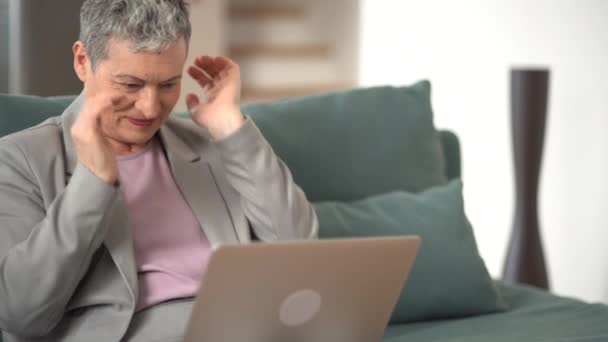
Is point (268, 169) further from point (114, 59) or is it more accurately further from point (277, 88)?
point (277, 88)

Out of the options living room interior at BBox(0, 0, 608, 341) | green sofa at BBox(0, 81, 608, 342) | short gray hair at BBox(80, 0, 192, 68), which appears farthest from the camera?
living room interior at BBox(0, 0, 608, 341)

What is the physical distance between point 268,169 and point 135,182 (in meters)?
0.25

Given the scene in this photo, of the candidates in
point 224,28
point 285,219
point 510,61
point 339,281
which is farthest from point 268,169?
point 224,28

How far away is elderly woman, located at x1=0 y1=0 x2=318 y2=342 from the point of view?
1.73 m

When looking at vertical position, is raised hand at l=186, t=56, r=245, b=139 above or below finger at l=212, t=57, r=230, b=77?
below

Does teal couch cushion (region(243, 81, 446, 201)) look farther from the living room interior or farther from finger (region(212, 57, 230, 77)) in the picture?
the living room interior

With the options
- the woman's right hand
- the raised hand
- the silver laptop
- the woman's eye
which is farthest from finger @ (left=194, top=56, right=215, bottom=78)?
the silver laptop

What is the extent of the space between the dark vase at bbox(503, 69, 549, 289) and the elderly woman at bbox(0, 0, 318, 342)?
5.81 ft

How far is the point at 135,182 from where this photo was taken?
199 cm

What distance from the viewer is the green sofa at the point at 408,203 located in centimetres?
235

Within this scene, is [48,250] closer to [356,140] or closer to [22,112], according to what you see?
[22,112]

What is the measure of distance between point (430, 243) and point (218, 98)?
0.64 metres

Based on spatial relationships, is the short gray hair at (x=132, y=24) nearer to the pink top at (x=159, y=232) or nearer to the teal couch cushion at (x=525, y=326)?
the pink top at (x=159, y=232)

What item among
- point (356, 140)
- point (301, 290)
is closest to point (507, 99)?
point (356, 140)
